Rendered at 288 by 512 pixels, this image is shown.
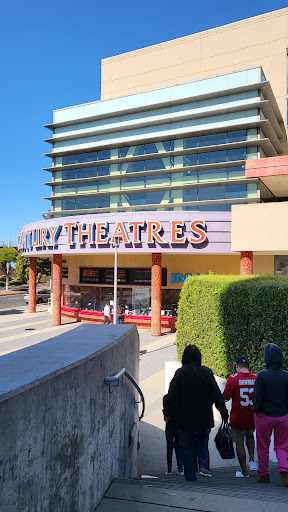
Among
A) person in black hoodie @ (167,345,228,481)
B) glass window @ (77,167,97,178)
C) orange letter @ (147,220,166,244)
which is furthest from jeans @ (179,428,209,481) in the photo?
glass window @ (77,167,97,178)

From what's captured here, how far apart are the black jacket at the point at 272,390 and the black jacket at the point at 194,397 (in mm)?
495

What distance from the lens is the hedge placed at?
25.5 feet

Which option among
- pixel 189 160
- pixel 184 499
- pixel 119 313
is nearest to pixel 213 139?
pixel 189 160

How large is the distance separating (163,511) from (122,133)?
32119mm

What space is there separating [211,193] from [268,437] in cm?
2536

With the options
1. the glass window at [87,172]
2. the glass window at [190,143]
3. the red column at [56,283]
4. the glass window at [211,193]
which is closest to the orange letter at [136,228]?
the red column at [56,283]

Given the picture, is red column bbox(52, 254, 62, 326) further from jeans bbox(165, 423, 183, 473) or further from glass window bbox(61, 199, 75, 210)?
jeans bbox(165, 423, 183, 473)

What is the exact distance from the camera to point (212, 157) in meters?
28.8

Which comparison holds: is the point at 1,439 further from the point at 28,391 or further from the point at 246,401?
the point at 246,401

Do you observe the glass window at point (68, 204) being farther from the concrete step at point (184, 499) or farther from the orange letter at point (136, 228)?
the concrete step at point (184, 499)

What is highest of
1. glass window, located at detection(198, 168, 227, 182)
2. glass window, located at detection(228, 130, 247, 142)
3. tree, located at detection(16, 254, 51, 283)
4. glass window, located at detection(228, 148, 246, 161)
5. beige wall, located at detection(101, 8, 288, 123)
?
beige wall, located at detection(101, 8, 288, 123)

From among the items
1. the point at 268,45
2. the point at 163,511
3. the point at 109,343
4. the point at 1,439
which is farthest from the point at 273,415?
the point at 268,45

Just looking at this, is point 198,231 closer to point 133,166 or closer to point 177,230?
point 177,230

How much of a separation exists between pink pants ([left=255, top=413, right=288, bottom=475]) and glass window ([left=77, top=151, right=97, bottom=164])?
105ft
